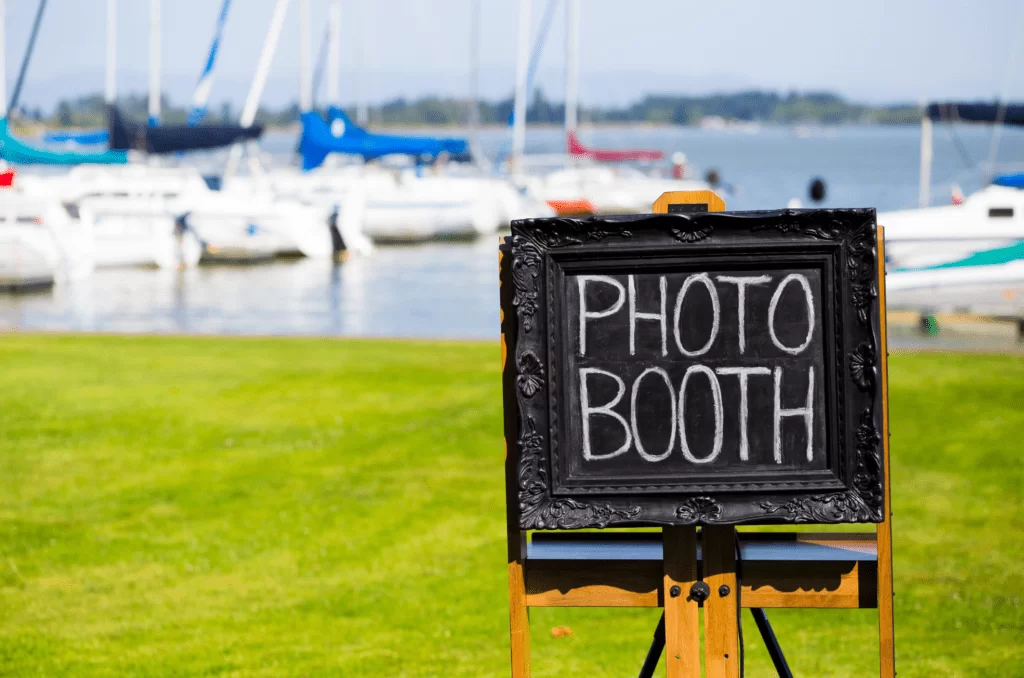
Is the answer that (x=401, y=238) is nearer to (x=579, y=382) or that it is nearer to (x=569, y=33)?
(x=569, y=33)

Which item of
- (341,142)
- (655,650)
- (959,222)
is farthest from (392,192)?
(655,650)

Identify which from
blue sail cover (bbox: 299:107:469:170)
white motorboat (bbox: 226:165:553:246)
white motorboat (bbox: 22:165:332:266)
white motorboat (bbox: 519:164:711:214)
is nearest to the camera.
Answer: white motorboat (bbox: 22:165:332:266)

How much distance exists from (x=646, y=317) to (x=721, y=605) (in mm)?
743

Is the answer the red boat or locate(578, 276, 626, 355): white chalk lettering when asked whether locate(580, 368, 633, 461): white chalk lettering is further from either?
the red boat

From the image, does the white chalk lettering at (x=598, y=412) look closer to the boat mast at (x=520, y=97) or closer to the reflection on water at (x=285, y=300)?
the reflection on water at (x=285, y=300)

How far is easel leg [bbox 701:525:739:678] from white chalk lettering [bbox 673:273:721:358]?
1.45 feet

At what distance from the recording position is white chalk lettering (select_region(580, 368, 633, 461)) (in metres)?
3.18

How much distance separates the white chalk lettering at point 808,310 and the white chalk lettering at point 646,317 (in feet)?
0.81

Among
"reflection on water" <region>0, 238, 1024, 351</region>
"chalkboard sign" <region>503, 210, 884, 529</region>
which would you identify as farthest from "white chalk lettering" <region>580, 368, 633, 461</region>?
"reflection on water" <region>0, 238, 1024, 351</region>

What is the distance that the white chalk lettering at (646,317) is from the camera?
3174 millimetres

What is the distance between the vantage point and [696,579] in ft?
10.8

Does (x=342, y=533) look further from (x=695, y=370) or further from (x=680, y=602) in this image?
(x=695, y=370)

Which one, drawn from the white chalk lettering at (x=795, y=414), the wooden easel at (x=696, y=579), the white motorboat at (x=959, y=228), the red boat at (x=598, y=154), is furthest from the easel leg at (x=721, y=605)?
the red boat at (x=598, y=154)

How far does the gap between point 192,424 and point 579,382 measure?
6956 millimetres
